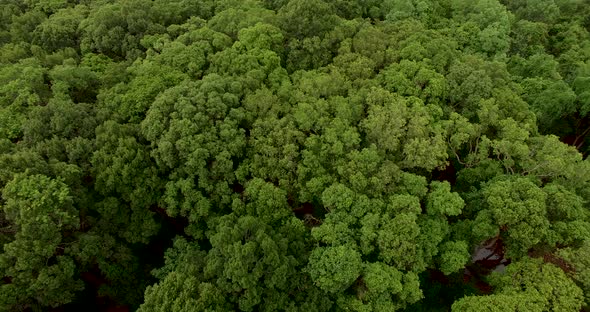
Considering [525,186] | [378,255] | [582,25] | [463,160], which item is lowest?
[378,255]

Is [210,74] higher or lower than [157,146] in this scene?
higher

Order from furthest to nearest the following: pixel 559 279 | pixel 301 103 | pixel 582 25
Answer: pixel 582 25 < pixel 301 103 < pixel 559 279

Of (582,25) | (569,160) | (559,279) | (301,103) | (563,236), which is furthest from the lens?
(582,25)

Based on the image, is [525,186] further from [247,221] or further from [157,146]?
[157,146]

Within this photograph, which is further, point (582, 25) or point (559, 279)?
point (582, 25)

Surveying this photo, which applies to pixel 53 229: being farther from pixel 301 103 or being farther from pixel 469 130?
pixel 469 130

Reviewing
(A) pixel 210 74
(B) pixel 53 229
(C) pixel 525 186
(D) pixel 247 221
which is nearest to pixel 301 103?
(A) pixel 210 74

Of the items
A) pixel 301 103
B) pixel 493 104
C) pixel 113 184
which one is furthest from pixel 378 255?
pixel 113 184
